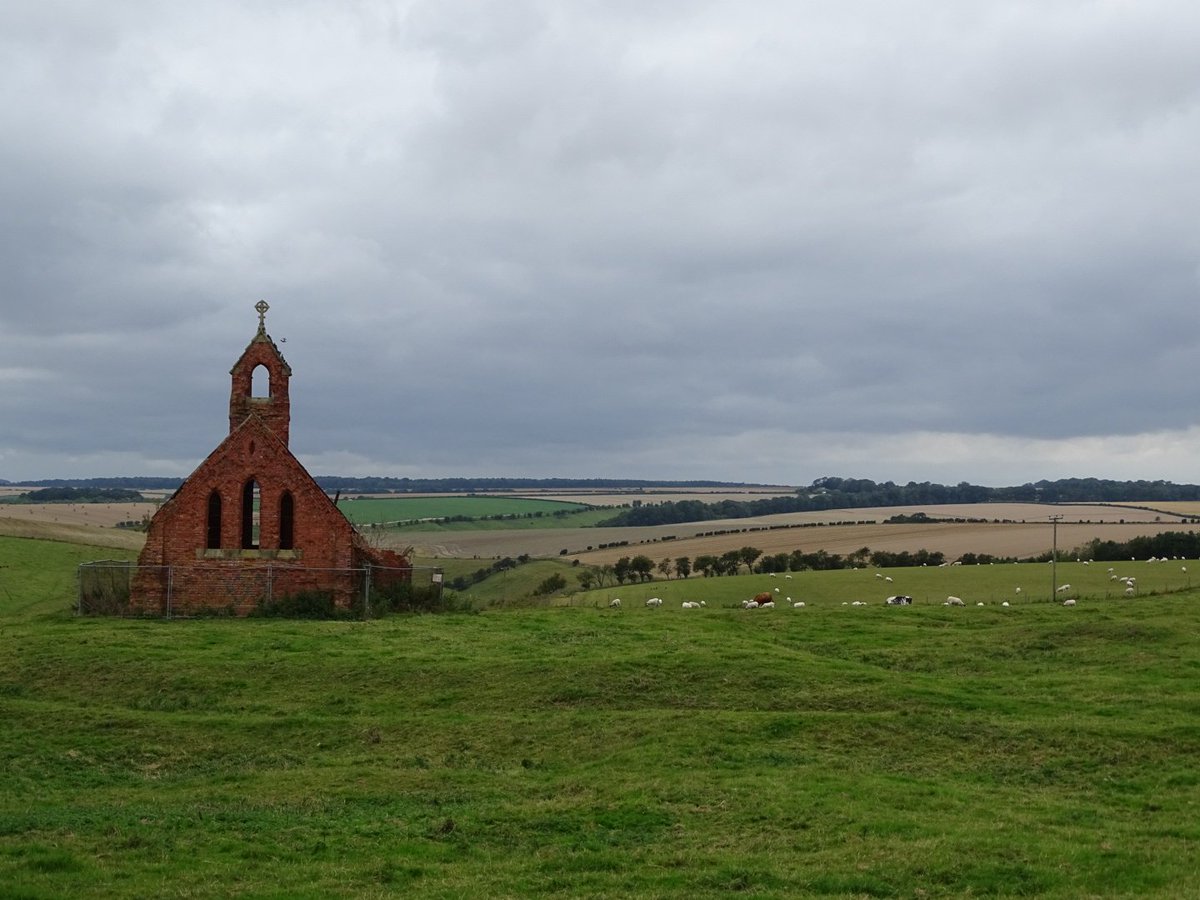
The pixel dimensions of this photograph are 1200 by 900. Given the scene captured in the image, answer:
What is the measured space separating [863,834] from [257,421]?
30.9 metres

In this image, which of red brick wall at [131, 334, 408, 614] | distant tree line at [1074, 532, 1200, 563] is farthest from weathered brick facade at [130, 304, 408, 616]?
distant tree line at [1074, 532, 1200, 563]

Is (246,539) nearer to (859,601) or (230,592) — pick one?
(230,592)

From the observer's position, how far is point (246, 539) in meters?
41.4

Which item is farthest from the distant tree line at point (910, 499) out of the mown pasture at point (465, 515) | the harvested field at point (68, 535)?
the harvested field at point (68, 535)

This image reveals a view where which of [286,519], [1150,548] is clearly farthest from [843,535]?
[286,519]

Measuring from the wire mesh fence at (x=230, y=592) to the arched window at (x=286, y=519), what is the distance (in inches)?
43.9

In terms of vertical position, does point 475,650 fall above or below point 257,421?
below

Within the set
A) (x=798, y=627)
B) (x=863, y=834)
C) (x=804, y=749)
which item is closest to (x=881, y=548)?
(x=798, y=627)

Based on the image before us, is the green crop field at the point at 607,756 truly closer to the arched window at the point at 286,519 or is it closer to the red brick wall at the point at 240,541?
the red brick wall at the point at 240,541

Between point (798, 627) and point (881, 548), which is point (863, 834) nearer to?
point (798, 627)

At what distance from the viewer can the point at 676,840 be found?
15.1 m

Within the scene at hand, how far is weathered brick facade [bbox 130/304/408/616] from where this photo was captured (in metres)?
39.9

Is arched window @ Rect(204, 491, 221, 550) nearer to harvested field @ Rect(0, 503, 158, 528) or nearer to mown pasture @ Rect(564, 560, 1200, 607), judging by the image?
mown pasture @ Rect(564, 560, 1200, 607)

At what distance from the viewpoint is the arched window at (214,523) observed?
135 ft
